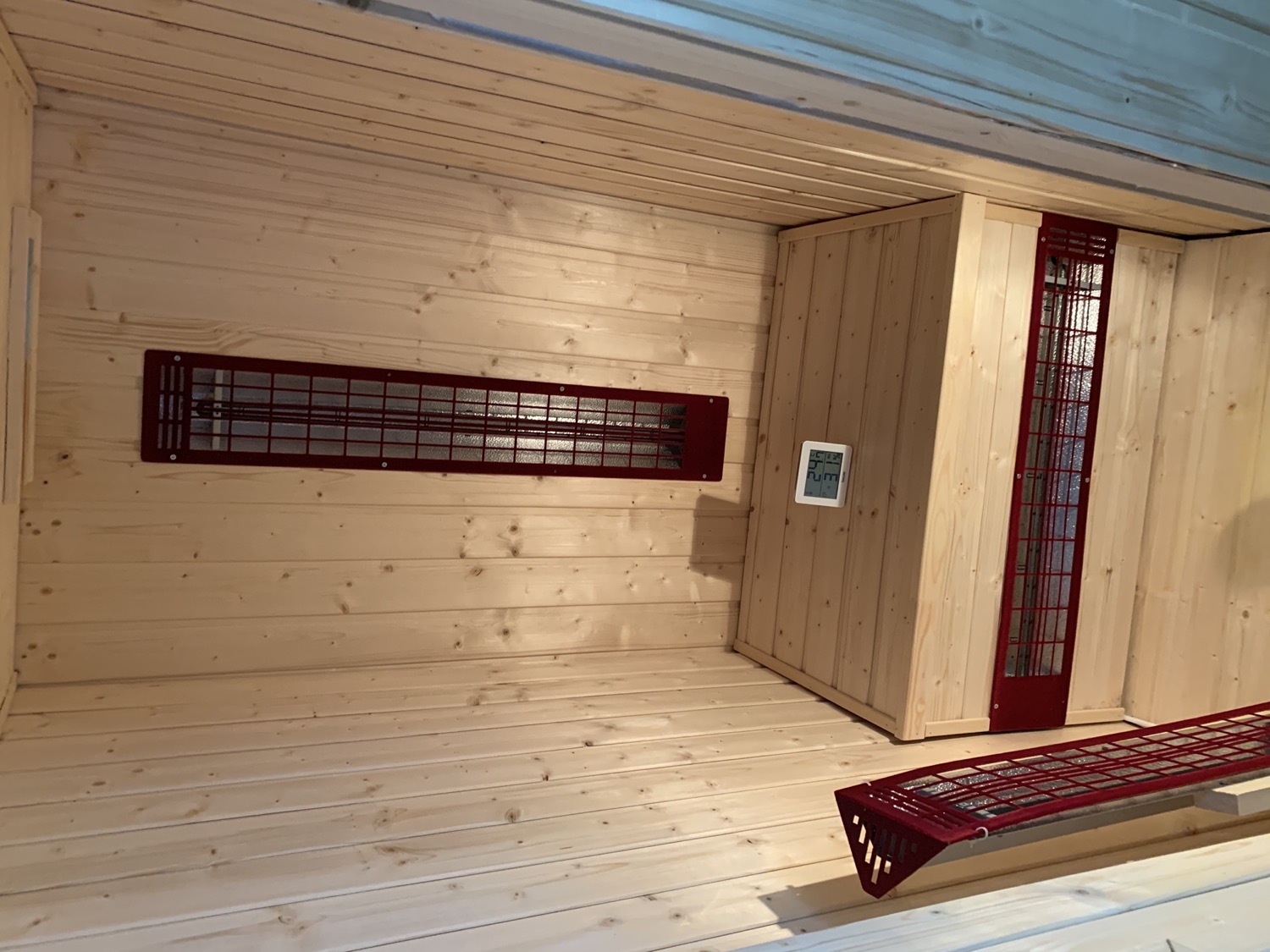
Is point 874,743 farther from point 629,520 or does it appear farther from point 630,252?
point 630,252

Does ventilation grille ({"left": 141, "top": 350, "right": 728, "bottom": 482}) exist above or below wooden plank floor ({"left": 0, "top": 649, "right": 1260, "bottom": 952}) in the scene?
above

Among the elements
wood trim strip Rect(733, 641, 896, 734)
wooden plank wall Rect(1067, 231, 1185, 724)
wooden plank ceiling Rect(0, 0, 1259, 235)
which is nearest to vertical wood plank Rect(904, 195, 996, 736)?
wood trim strip Rect(733, 641, 896, 734)

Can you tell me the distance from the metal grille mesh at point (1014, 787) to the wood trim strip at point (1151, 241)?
66.4 inches

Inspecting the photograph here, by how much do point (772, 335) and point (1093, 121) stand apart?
73.2 inches

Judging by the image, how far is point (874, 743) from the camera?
3076mm

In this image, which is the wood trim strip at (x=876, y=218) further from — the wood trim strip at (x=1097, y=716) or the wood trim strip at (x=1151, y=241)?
the wood trim strip at (x=1097, y=716)

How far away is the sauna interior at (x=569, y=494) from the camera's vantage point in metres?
2.13

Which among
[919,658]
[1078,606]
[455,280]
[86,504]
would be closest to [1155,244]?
[1078,606]

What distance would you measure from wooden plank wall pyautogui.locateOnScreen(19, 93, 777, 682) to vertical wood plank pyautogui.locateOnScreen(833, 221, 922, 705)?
68 cm

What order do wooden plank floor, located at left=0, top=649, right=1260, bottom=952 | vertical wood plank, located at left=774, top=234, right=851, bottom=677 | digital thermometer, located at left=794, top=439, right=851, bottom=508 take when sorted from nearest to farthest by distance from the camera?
wooden plank floor, located at left=0, top=649, right=1260, bottom=952 < digital thermometer, located at left=794, top=439, right=851, bottom=508 < vertical wood plank, located at left=774, top=234, right=851, bottom=677

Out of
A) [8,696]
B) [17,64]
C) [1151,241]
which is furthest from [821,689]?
[17,64]

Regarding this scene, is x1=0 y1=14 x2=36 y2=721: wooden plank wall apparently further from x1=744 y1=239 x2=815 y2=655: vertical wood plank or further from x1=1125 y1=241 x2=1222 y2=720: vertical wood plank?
x1=1125 y1=241 x2=1222 y2=720: vertical wood plank

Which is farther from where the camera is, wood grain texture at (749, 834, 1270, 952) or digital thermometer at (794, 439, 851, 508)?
digital thermometer at (794, 439, 851, 508)

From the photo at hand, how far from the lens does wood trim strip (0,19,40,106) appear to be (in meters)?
2.23
